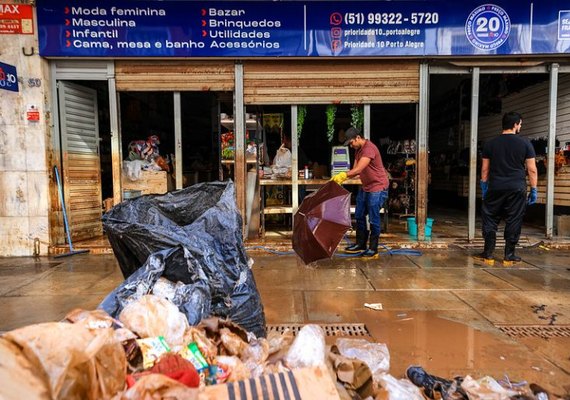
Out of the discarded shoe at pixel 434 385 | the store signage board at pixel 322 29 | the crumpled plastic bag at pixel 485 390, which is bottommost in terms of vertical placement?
the discarded shoe at pixel 434 385

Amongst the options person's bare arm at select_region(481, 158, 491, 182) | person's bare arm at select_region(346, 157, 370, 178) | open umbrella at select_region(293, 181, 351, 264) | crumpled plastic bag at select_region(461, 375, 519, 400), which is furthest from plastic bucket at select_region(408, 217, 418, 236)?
crumpled plastic bag at select_region(461, 375, 519, 400)

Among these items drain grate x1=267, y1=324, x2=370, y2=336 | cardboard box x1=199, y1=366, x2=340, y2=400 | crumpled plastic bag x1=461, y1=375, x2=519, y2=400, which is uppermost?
cardboard box x1=199, y1=366, x2=340, y2=400

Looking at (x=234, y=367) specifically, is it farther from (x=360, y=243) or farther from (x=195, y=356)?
(x=360, y=243)

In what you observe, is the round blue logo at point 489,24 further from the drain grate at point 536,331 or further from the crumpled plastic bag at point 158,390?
the crumpled plastic bag at point 158,390

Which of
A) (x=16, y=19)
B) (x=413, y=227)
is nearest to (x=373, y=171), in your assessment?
(x=413, y=227)

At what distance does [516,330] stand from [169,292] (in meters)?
2.91

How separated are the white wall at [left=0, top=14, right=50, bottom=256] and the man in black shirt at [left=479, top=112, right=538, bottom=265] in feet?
22.4

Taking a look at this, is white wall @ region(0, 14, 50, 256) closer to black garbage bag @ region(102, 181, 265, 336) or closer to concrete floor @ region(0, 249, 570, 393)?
concrete floor @ region(0, 249, 570, 393)

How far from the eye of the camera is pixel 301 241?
15.1 ft

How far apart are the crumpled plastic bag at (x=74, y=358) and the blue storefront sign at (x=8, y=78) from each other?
18.3 feet

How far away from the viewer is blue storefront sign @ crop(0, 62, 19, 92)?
5.68m

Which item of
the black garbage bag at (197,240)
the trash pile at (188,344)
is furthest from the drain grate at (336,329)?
the black garbage bag at (197,240)

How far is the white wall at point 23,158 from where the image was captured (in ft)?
20.4

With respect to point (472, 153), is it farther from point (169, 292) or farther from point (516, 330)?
point (169, 292)
